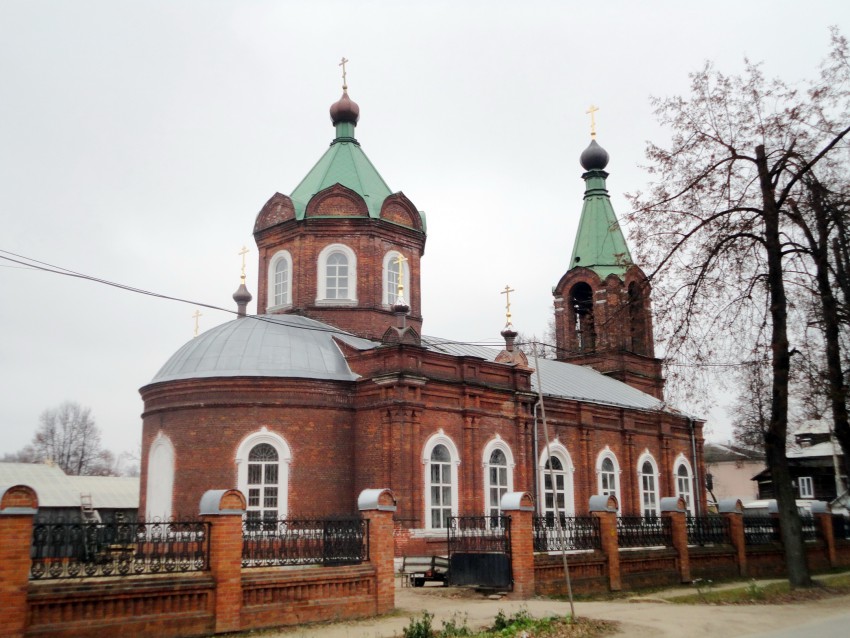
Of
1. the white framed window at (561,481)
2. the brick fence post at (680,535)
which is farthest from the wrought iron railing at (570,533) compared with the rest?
the white framed window at (561,481)

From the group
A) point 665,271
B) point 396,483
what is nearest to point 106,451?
point 396,483

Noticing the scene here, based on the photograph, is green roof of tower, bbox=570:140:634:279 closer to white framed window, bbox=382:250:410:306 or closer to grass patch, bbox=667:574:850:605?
white framed window, bbox=382:250:410:306

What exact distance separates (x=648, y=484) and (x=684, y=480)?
2.77 metres

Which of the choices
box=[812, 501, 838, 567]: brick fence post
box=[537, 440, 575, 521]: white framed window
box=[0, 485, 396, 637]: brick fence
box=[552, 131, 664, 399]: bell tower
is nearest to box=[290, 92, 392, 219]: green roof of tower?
box=[537, 440, 575, 521]: white framed window

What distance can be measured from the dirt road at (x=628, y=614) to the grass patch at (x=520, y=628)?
16.8 inches

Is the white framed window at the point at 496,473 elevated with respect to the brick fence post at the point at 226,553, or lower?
elevated

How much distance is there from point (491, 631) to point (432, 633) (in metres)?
0.89

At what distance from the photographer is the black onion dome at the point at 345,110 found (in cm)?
2747

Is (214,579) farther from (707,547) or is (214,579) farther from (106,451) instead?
(106,451)

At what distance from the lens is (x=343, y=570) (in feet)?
42.5

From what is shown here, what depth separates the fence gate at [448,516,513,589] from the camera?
50.5 feet

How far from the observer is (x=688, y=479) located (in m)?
31.9

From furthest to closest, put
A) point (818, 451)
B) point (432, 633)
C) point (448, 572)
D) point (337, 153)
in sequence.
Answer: point (818, 451) < point (337, 153) < point (448, 572) < point (432, 633)

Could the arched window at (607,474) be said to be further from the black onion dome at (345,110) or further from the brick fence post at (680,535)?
the black onion dome at (345,110)
